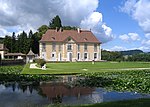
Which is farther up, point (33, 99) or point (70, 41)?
point (70, 41)

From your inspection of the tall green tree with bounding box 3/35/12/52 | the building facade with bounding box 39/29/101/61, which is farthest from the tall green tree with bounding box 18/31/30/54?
the building facade with bounding box 39/29/101/61

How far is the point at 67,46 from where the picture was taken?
232ft

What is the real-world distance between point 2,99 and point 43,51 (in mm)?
57012

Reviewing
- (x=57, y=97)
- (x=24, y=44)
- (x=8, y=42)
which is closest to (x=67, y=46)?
(x=24, y=44)

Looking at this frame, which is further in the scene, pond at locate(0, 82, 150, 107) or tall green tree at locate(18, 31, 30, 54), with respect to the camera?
tall green tree at locate(18, 31, 30, 54)

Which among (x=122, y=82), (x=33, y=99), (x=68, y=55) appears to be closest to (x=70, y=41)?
(x=68, y=55)

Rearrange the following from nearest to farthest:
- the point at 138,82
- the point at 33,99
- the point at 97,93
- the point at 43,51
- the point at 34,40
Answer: the point at 33,99
the point at 97,93
the point at 138,82
the point at 43,51
the point at 34,40

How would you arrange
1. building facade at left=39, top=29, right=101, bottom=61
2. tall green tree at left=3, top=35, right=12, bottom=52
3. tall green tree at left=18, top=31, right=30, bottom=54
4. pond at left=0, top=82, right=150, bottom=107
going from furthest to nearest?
1. tall green tree at left=3, top=35, right=12, bottom=52
2. tall green tree at left=18, top=31, right=30, bottom=54
3. building facade at left=39, top=29, right=101, bottom=61
4. pond at left=0, top=82, right=150, bottom=107

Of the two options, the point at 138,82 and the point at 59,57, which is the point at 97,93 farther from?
the point at 59,57

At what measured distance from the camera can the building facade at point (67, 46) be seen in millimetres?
70000

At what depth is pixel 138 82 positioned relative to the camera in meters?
18.3

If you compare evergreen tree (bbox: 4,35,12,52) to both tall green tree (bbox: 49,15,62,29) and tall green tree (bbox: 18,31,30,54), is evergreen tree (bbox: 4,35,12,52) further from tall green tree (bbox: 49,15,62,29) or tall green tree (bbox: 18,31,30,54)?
tall green tree (bbox: 49,15,62,29)

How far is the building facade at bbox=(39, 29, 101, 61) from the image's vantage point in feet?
230

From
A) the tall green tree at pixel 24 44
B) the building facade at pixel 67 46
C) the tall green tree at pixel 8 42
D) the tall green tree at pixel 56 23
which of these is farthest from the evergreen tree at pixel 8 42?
the building facade at pixel 67 46
